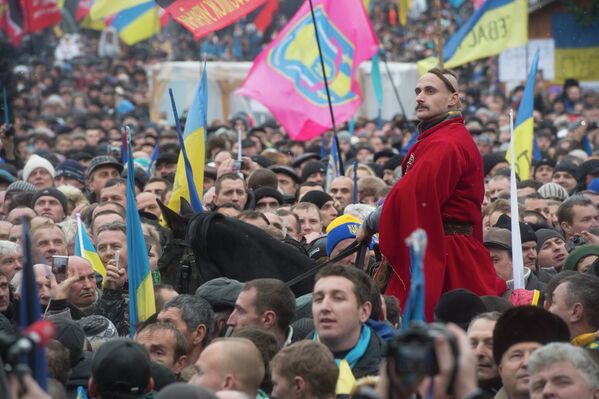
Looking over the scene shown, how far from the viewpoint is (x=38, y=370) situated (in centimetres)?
485

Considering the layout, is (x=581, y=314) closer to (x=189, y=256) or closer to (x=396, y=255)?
(x=396, y=255)

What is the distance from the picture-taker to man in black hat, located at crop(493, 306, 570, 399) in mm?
5934

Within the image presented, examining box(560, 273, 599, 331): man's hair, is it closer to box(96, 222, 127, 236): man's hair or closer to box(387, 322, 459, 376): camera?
box(387, 322, 459, 376): camera

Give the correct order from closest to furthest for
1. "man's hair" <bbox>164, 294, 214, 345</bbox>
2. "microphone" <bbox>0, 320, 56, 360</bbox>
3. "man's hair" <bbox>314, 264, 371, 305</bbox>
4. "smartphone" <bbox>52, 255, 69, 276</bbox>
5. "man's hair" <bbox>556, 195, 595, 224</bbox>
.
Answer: "microphone" <bbox>0, 320, 56, 360</bbox>, "man's hair" <bbox>314, 264, 371, 305</bbox>, "man's hair" <bbox>164, 294, 214, 345</bbox>, "smartphone" <bbox>52, 255, 69, 276</bbox>, "man's hair" <bbox>556, 195, 595, 224</bbox>

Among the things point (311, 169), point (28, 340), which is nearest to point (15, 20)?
point (311, 169)

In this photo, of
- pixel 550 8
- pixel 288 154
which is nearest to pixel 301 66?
pixel 288 154

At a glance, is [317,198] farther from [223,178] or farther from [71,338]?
[71,338]

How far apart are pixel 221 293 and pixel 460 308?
1320 millimetres

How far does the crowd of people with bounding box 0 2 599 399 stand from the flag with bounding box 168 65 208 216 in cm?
26

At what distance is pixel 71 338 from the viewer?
21.4ft

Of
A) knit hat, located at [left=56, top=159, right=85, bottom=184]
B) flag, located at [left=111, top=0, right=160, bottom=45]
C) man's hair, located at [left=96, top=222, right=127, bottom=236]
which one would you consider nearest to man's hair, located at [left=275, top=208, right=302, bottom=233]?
man's hair, located at [left=96, top=222, right=127, bottom=236]

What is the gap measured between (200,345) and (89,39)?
1680 inches

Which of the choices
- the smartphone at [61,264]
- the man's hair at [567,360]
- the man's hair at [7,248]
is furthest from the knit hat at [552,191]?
the man's hair at [567,360]

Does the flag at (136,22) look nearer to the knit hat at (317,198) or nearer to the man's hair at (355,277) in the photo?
the knit hat at (317,198)
